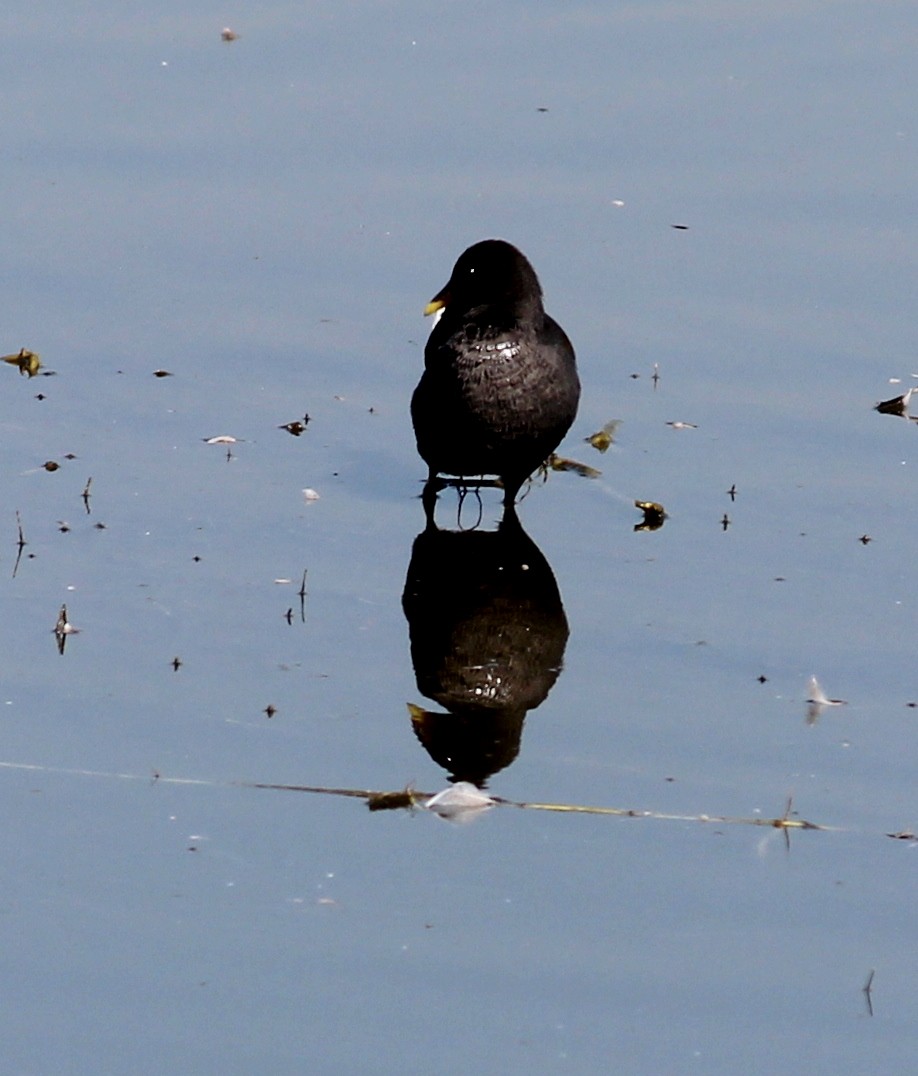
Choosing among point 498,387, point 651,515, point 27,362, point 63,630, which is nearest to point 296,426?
point 498,387

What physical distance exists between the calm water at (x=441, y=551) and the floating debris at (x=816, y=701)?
0.08m

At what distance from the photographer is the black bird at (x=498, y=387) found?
7.92 m

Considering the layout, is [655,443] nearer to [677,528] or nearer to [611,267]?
[677,528]

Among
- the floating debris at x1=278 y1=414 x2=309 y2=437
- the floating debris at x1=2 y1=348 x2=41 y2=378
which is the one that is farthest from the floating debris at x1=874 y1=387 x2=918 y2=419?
the floating debris at x1=2 y1=348 x2=41 y2=378

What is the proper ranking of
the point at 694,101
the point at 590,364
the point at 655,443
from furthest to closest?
the point at 694,101, the point at 590,364, the point at 655,443

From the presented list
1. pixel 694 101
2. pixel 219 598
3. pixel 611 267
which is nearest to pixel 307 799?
pixel 219 598

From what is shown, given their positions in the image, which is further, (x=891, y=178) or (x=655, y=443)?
(x=891, y=178)

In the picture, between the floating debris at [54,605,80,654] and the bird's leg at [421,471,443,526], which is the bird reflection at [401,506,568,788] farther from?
the floating debris at [54,605,80,654]

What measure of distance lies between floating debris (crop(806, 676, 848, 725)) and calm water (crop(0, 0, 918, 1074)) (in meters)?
0.08

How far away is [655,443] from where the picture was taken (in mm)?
8570

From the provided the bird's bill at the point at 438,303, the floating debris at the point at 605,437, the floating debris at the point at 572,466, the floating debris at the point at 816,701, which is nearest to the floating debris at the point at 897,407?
the floating debris at the point at 605,437

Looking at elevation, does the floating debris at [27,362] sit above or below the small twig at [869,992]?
above

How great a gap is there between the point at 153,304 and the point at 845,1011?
571 centimetres

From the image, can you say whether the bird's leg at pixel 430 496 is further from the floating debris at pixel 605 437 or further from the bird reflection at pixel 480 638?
the floating debris at pixel 605 437
